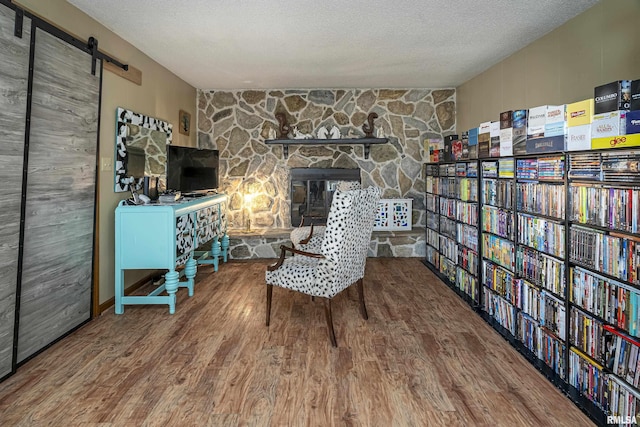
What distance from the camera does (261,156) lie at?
5738 mm

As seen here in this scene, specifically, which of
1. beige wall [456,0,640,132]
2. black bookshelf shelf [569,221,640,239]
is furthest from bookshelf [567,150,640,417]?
beige wall [456,0,640,132]

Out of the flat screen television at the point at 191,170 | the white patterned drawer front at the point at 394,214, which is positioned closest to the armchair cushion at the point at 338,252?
the flat screen television at the point at 191,170

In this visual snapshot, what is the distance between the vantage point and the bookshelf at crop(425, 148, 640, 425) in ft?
5.80

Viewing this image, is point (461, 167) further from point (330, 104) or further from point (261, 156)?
point (261, 156)

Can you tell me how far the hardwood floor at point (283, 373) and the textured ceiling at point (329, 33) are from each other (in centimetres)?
245

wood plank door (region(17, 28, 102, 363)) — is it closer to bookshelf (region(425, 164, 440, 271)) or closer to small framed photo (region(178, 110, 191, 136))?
small framed photo (region(178, 110, 191, 136))

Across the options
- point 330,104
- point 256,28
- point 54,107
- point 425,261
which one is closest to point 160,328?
point 54,107

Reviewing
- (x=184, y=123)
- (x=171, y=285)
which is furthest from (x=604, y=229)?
(x=184, y=123)

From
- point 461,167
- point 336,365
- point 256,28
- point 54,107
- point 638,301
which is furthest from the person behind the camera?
point 461,167

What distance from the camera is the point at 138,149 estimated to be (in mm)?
3826

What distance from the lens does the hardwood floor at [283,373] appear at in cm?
189

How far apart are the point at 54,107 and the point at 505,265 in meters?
3.47

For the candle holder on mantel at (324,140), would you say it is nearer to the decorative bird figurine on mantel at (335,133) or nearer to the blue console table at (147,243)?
the decorative bird figurine on mantel at (335,133)

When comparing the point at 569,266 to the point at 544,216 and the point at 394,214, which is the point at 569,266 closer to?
the point at 544,216
